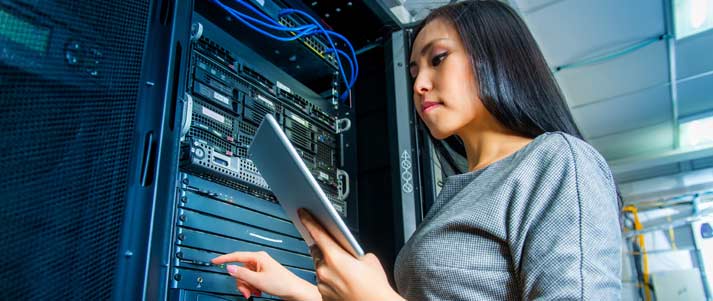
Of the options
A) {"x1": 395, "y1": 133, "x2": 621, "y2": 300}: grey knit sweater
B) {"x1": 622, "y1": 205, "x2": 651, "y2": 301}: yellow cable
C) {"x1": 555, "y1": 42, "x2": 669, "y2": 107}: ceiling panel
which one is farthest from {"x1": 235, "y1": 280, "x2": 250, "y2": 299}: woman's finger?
{"x1": 622, "y1": 205, "x2": 651, "y2": 301}: yellow cable

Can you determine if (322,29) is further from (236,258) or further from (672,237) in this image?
(672,237)

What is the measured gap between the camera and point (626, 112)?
3.52 m

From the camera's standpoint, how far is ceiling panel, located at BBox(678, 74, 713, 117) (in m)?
3.07

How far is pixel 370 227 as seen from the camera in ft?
3.89

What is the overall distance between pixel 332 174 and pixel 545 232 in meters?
0.69

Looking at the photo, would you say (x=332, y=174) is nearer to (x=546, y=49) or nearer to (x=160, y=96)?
(x=160, y=96)

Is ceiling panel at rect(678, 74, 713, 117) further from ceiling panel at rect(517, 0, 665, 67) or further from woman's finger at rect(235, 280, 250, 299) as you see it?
woman's finger at rect(235, 280, 250, 299)

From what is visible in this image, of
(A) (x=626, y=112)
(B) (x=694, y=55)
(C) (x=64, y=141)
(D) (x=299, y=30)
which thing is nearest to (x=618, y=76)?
(B) (x=694, y=55)

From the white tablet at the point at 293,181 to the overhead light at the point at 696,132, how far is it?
380cm

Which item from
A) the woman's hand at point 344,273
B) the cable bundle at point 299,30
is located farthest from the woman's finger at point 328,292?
the cable bundle at point 299,30

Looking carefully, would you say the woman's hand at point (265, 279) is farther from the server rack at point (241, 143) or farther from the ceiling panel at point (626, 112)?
the ceiling panel at point (626, 112)

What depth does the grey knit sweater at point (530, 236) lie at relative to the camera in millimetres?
528

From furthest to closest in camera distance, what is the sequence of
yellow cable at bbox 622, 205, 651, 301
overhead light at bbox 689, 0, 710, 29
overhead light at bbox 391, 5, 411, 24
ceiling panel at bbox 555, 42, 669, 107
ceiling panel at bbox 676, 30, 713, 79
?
yellow cable at bbox 622, 205, 651, 301, ceiling panel at bbox 555, 42, 669, 107, ceiling panel at bbox 676, 30, 713, 79, overhead light at bbox 689, 0, 710, 29, overhead light at bbox 391, 5, 411, 24

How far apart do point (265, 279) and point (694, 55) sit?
292 cm
